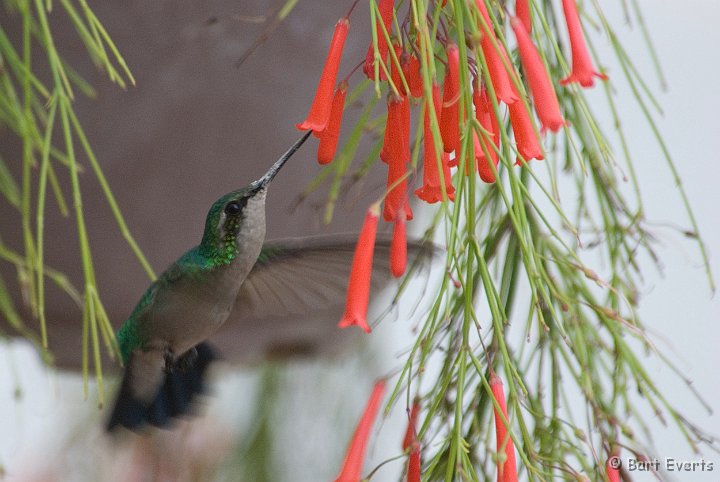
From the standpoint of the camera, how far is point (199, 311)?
665mm

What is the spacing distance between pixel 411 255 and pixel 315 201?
13cm

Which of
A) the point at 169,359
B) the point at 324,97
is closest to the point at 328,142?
the point at 324,97

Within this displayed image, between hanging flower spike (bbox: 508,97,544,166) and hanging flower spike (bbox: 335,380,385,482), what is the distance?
12cm

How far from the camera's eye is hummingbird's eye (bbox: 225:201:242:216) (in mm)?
590

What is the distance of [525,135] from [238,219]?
18 cm

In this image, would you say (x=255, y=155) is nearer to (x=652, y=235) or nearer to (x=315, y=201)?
(x=315, y=201)

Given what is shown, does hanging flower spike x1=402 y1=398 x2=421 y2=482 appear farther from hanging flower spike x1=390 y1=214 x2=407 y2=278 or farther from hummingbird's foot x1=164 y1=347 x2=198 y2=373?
hummingbird's foot x1=164 y1=347 x2=198 y2=373

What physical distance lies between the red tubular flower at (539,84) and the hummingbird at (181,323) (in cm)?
19

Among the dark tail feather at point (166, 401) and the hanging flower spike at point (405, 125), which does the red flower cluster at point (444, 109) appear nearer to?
the hanging flower spike at point (405, 125)

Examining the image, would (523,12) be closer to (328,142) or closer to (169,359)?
(328,142)

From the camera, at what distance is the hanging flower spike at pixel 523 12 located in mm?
506

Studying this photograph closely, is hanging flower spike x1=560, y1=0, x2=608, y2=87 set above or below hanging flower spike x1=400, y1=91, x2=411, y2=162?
above

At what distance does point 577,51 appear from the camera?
1.67ft

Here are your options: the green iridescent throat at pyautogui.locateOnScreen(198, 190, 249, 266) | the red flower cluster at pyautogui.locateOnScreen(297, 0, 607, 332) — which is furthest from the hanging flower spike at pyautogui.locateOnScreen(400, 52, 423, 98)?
the green iridescent throat at pyautogui.locateOnScreen(198, 190, 249, 266)
